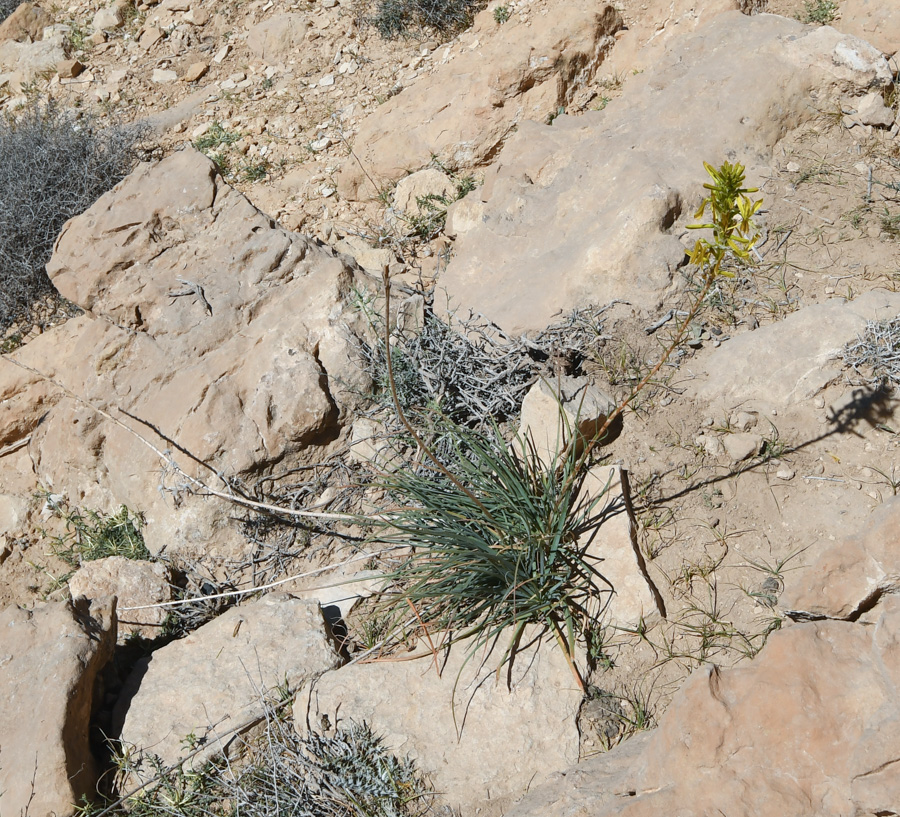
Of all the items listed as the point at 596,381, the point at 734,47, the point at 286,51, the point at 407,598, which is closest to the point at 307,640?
the point at 407,598

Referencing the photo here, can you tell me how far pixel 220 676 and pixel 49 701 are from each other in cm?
51

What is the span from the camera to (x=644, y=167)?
322cm

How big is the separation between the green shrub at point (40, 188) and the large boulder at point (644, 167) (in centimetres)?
284

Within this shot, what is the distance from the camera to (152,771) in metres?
2.41

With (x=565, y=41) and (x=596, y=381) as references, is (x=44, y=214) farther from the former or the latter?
(x=596, y=381)

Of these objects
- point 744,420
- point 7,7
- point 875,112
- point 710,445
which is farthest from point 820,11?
point 7,7

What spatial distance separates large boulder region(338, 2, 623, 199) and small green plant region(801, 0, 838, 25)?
936mm

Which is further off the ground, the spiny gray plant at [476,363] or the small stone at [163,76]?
the small stone at [163,76]

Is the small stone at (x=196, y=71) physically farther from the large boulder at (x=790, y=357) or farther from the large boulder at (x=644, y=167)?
the large boulder at (x=790, y=357)

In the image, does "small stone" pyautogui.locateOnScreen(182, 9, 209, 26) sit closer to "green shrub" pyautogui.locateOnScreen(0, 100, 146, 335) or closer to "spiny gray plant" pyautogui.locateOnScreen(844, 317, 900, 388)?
"green shrub" pyautogui.locateOnScreen(0, 100, 146, 335)

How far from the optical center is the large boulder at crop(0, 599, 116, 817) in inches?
90.0

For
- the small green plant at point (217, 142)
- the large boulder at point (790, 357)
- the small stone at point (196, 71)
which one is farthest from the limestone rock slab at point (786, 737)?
the small stone at point (196, 71)

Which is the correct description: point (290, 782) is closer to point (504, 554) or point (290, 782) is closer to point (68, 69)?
point (504, 554)

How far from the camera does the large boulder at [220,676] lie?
247 cm
